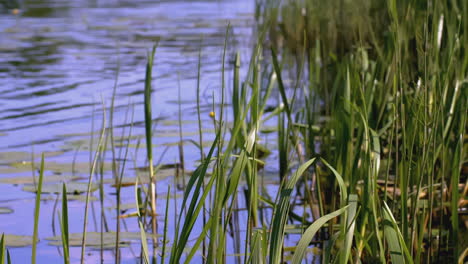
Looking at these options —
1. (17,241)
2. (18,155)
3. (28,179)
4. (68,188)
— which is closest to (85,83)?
(18,155)

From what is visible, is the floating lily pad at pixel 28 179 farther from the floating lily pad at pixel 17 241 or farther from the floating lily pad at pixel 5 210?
the floating lily pad at pixel 17 241

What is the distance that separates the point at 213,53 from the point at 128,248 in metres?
4.83

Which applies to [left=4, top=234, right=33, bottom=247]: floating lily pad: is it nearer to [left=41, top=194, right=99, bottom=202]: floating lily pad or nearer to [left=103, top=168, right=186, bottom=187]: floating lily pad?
[left=41, top=194, right=99, bottom=202]: floating lily pad

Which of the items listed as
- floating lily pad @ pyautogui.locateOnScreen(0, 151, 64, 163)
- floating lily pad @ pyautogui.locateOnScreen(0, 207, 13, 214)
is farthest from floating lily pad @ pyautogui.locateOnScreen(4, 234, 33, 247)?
floating lily pad @ pyautogui.locateOnScreen(0, 151, 64, 163)

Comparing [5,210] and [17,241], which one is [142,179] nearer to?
[5,210]

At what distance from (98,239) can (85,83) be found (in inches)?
130

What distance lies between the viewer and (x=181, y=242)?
1.43 m

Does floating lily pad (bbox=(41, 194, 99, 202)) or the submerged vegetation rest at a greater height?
the submerged vegetation

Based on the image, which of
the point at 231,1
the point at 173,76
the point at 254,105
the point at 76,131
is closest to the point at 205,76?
the point at 173,76

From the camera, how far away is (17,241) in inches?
91.7

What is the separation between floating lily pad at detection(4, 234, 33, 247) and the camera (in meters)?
2.31

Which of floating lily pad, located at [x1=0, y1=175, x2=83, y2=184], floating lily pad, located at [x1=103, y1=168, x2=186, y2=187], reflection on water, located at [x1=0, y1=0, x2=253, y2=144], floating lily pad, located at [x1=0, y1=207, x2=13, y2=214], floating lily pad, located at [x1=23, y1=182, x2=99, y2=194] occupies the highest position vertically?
reflection on water, located at [x1=0, y1=0, x2=253, y2=144]

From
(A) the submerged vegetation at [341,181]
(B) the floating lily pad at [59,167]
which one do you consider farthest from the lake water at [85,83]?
(A) the submerged vegetation at [341,181]

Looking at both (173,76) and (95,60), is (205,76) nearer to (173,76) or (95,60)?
(173,76)
